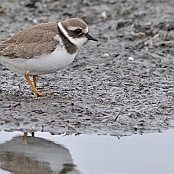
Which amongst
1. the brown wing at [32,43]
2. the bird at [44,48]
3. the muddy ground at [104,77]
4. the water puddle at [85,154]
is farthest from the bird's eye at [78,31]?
the water puddle at [85,154]

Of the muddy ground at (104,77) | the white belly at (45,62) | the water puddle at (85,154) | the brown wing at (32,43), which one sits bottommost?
the muddy ground at (104,77)

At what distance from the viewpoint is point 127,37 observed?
1266 centimetres

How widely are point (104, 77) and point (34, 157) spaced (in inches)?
140

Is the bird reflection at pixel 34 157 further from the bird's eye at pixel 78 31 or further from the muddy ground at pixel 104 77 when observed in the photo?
the bird's eye at pixel 78 31

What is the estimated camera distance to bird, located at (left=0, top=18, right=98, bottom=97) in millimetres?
8789

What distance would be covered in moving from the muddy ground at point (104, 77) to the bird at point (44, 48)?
1.69 ft

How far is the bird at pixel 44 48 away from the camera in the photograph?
8789 millimetres

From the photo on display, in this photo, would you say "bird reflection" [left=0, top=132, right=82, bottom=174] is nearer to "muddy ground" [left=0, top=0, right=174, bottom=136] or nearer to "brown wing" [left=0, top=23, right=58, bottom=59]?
"muddy ground" [left=0, top=0, right=174, bottom=136]

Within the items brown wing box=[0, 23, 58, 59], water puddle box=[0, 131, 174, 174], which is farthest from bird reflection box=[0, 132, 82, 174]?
brown wing box=[0, 23, 58, 59]

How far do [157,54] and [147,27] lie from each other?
57.9 inches

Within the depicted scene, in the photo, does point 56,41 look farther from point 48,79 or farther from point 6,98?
point 48,79

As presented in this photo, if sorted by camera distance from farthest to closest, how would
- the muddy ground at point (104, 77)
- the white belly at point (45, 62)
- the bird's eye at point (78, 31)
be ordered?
the bird's eye at point (78, 31)
the white belly at point (45, 62)
the muddy ground at point (104, 77)

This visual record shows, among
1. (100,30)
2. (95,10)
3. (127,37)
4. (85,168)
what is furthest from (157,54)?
(85,168)

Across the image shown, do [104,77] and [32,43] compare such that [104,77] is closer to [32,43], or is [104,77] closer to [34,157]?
[32,43]
